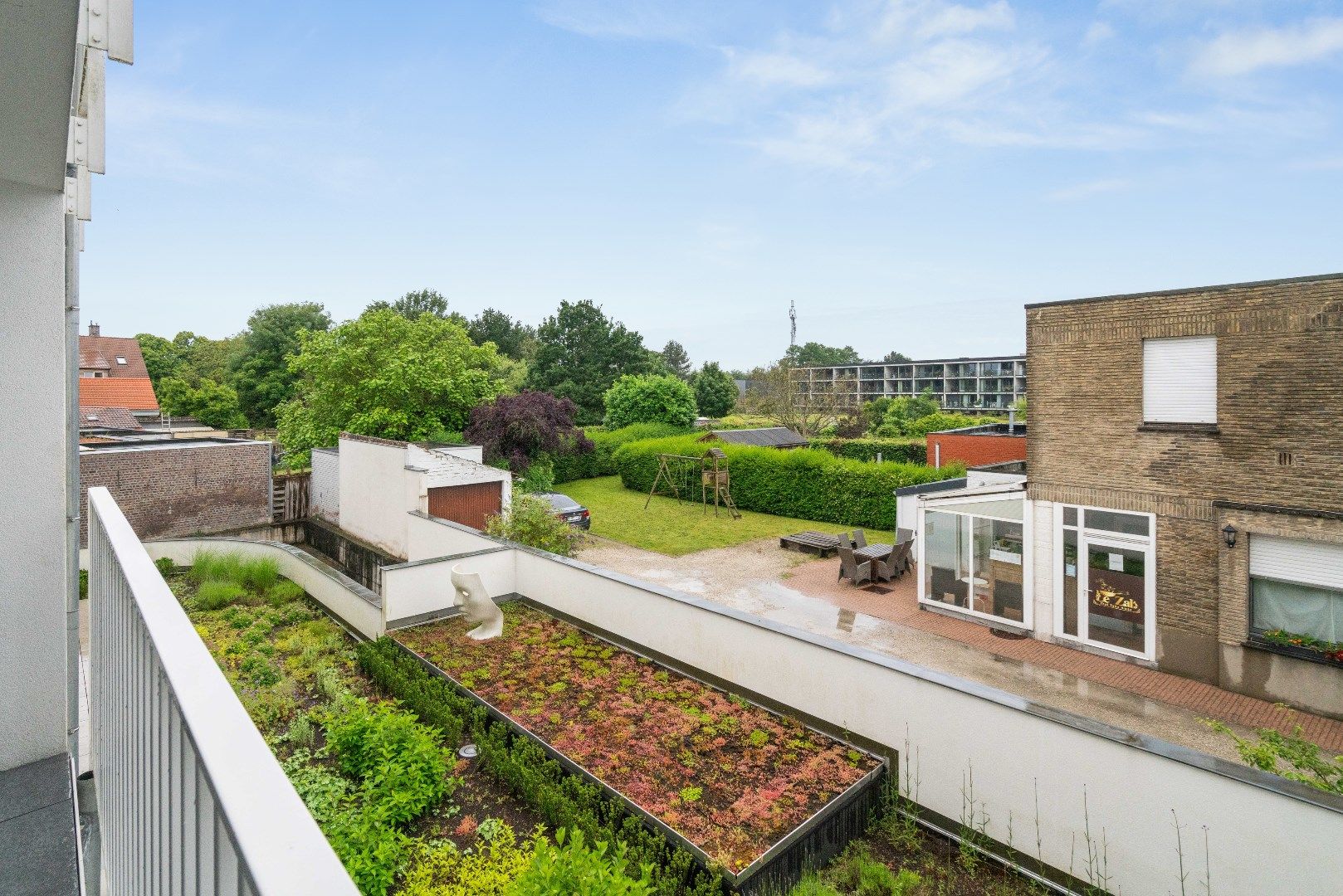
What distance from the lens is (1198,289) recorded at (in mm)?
8625

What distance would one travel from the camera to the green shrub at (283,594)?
1109cm

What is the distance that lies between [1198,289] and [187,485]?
19930mm

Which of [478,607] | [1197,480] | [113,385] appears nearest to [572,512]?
[478,607]

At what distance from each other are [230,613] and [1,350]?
9209 millimetres

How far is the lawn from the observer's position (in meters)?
17.1

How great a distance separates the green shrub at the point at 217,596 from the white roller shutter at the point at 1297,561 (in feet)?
48.2

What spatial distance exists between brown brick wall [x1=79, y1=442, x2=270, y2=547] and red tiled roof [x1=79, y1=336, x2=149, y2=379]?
3580 cm

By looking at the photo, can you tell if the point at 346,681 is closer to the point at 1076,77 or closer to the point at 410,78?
the point at 410,78

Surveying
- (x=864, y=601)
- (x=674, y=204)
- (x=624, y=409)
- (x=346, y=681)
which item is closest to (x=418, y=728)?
(x=346, y=681)

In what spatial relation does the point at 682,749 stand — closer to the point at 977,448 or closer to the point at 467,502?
the point at 467,502

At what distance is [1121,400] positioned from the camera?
9.38 meters

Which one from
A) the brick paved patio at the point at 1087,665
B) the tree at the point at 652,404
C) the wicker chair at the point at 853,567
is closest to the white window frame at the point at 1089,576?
the brick paved patio at the point at 1087,665

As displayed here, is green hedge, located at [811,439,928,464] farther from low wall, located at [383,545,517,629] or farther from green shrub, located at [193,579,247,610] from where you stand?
green shrub, located at [193,579,247,610]

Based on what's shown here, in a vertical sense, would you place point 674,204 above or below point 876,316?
below
